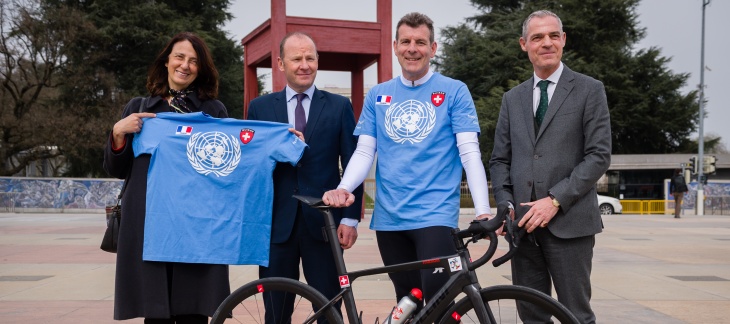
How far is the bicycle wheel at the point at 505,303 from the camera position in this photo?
2.61m

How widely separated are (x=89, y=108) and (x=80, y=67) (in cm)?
195

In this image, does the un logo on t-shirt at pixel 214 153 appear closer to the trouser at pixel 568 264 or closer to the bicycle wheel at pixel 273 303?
the bicycle wheel at pixel 273 303

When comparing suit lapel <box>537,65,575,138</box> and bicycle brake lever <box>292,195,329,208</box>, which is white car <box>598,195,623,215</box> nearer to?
suit lapel <box>537,65,575,138</box>

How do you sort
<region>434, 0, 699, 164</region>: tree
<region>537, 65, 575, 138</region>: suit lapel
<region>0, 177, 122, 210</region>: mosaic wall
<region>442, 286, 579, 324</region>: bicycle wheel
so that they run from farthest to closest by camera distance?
<region>434, 0, 699, 164</region>: tree → <region>0, 177, 122, 210</region>: mosaic wall → <region>537, 65, 575, 138</region>: suit lapel → <region>442, 286, 579, 324</region>: bicycle wheel

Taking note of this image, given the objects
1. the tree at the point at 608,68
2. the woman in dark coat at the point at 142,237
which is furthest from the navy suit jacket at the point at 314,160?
the tree at the point at 608,68

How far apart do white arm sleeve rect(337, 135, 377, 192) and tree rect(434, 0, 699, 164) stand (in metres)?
30.9

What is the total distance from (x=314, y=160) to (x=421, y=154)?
605 millimetres

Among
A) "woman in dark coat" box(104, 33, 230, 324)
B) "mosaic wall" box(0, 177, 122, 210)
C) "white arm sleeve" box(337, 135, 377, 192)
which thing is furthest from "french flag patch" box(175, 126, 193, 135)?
"mosaic wall" box(0, 177, 122, 210)

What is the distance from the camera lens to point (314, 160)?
11.6ft

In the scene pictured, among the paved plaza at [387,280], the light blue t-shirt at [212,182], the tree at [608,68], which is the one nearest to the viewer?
the light blue t-shirt at [212,182]

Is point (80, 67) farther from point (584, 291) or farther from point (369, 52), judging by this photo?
point (584, 291)

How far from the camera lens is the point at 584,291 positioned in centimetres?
311

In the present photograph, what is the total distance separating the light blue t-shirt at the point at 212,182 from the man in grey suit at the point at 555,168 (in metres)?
1.12

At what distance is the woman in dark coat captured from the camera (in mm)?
3254
